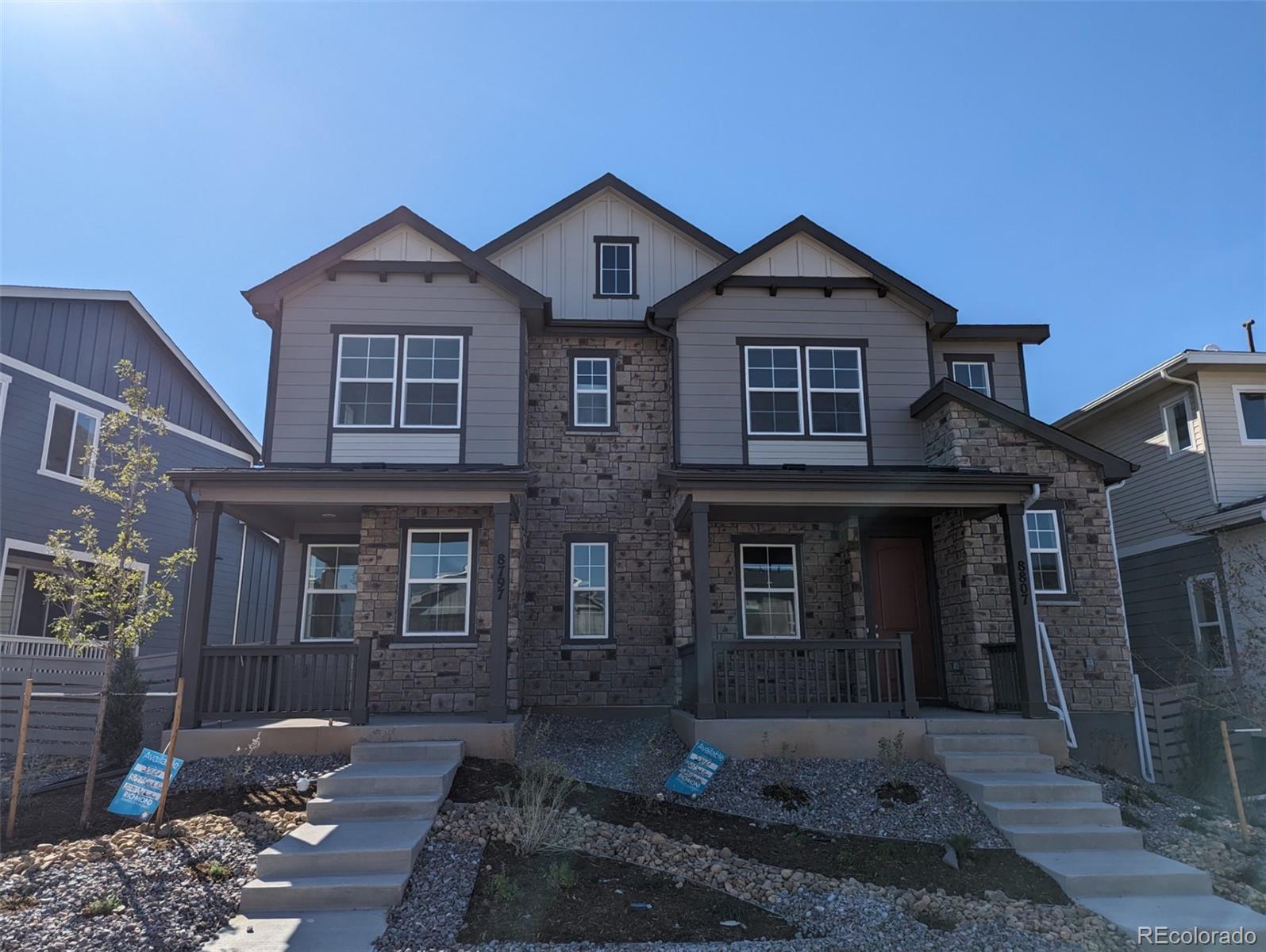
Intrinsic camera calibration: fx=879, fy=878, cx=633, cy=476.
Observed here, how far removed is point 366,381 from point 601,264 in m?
4.39

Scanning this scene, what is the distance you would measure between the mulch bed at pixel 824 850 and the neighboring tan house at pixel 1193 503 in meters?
7.41

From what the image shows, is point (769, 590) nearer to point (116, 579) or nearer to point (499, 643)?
point (499, 643)

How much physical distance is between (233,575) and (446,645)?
1134 cm

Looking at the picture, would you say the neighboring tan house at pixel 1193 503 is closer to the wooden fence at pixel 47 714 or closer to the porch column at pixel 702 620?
the porch column at pixel 702 620

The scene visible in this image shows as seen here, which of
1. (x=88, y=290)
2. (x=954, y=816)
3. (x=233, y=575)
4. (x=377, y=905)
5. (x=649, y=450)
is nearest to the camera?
(x=377, y=905)

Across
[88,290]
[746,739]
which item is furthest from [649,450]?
[88,290]

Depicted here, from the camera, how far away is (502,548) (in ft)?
35.3

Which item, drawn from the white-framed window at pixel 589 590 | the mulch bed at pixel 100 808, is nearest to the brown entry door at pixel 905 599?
the white-framed window at pixel 589 590

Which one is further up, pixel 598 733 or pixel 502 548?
pixel 502 548

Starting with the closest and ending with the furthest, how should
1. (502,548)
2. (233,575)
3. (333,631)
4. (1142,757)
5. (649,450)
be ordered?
(502,548) < (1142,757) < (333,631) < (649,450) < (233,575)

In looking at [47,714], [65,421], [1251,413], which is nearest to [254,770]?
[47,714]

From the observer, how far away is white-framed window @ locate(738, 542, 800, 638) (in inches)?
513

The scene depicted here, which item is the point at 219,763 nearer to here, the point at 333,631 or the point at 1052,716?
the point at 333,631

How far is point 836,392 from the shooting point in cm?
→ 1342
